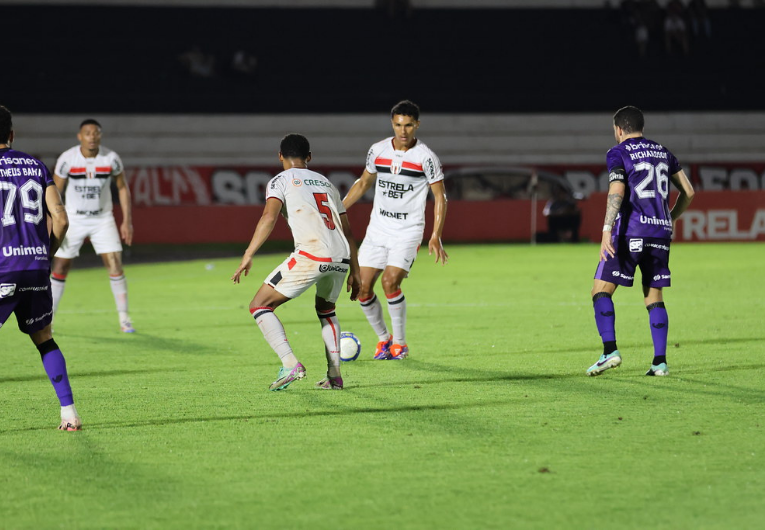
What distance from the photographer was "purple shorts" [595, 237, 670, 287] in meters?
7.76

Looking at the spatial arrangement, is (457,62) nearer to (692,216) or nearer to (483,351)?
(692,216)

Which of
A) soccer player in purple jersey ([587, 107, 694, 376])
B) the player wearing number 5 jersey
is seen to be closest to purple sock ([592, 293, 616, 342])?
soccer player in purple jersey ([587, 107, 694, 376])

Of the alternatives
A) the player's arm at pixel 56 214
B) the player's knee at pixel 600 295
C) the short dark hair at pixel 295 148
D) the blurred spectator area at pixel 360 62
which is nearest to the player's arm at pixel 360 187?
the short dark hair at pixel 295 148

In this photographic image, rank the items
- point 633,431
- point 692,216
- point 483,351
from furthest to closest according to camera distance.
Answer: point 692,216
point 483,351
point 633,431

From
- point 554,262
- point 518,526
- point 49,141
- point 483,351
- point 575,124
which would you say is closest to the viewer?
point 518,526

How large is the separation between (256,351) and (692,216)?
63.4ft

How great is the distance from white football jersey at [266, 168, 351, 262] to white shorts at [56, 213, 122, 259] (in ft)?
16.0

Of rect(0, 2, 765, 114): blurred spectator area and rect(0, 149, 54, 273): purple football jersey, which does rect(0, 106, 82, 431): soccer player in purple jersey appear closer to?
rect(0, 149, 54, 273): purple football jersey

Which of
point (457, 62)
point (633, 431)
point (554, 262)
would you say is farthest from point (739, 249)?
point (633, 431)

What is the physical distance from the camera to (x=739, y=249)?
23469 millimetres

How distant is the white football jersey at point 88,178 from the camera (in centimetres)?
1159

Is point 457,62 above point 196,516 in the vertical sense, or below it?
above

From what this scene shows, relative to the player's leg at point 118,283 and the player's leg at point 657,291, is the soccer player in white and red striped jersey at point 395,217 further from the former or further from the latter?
the player's leg at point 118,283

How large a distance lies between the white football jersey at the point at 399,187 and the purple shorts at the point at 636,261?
1.95 meters
